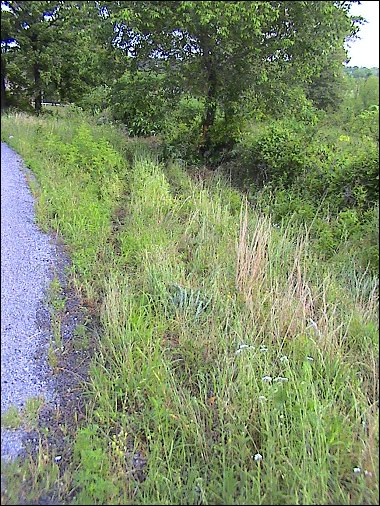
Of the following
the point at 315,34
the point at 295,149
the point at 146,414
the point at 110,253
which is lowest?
the point at 146,414

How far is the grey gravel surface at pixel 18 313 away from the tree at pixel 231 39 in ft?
3.73

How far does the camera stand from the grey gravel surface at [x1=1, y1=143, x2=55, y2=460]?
5.53ft

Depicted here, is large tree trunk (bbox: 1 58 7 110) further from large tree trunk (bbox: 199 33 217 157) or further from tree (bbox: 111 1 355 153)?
large tree trunk (bbox: 199 33 217 157)

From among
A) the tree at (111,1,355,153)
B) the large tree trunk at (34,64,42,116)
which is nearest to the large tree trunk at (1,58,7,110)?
the large tree trunk at (34,64,42,116)

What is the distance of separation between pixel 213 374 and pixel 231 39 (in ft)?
9.90

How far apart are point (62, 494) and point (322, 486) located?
2.95ft

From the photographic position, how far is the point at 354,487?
1547 mm

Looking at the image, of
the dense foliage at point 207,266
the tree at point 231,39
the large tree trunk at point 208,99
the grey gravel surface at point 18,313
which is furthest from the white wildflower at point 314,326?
the large tree trunk at point 208,99

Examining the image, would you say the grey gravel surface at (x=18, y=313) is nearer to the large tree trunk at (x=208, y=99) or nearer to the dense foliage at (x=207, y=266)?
the dense foliage at (x=207, y=266)

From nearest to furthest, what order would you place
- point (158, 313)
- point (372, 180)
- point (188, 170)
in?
point (158, 313)
point (372, 180)
point (188, 170)

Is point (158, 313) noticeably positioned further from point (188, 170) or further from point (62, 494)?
point (188, 170)

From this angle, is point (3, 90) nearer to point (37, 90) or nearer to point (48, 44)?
point (37, 90)

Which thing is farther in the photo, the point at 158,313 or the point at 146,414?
the point at 158,313

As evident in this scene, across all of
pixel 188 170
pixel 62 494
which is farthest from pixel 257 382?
pixel 188 170
